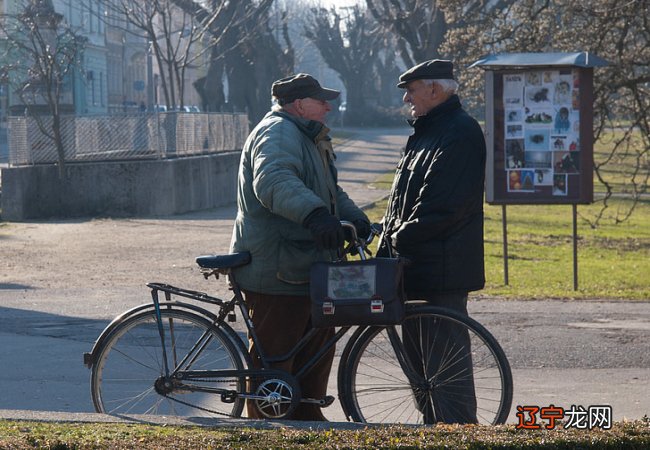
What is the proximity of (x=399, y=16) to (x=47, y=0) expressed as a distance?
29.7 feet

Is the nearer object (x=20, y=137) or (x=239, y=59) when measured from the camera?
(x=20, y=137)

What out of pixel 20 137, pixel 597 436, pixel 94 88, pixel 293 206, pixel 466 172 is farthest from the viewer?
pixel 94 88

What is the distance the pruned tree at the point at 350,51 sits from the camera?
2876 inches

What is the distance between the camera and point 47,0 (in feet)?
80.8

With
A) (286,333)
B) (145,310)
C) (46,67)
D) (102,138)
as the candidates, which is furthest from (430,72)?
Answer: (46,67)

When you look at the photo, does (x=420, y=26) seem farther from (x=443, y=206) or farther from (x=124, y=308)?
(x=443, y=206)

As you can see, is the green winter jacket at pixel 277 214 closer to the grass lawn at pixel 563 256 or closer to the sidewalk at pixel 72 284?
the sidewalk at pixel 72 284

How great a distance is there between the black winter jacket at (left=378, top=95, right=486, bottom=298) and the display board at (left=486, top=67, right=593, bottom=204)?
19.3 feet

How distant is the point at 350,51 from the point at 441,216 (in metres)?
70.8

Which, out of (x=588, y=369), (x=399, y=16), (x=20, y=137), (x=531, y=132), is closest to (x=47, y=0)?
(x=20, y=137)

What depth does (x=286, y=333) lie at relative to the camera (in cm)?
540

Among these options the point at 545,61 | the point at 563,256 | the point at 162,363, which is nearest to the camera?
the point at 162,363

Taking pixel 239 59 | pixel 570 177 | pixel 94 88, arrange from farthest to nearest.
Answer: pixel 94 88 < pixel 239 59 < pixel 570 177

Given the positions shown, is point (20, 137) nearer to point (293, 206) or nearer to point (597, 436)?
point (293, 206)
